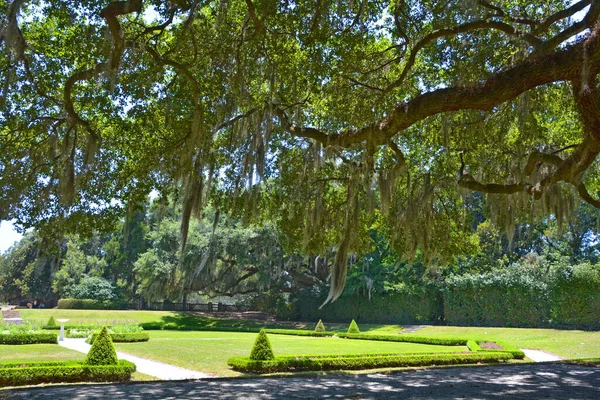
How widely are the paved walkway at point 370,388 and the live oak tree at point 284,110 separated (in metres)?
1.85

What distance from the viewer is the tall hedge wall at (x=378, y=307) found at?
29469mm

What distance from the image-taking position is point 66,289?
4322 centimetres

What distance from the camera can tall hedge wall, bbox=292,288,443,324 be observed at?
29469mm

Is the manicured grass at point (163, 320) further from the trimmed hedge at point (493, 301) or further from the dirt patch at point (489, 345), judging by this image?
the dirt patch at point (489, 345)

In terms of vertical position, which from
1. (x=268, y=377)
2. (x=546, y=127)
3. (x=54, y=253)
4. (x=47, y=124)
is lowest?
(x=268, y=377)

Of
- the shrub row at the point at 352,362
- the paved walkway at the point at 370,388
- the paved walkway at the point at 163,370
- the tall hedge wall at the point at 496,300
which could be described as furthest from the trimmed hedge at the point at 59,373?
the tall hedge wall at the point at 496,300

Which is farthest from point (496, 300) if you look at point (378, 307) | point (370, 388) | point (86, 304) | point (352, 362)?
point (86, 304)

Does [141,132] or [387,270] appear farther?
[387,270]

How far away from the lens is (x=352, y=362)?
39.1ft

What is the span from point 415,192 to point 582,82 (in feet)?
21.6

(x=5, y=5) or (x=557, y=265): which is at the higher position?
(x=5, y=5)

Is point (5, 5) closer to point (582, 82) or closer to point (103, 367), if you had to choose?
point (103, 367)

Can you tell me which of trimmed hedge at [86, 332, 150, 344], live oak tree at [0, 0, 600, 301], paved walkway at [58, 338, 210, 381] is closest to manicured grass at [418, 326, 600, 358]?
live oak tree at [0, 0, 600, 301]

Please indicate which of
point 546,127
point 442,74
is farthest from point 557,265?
point 442,74
